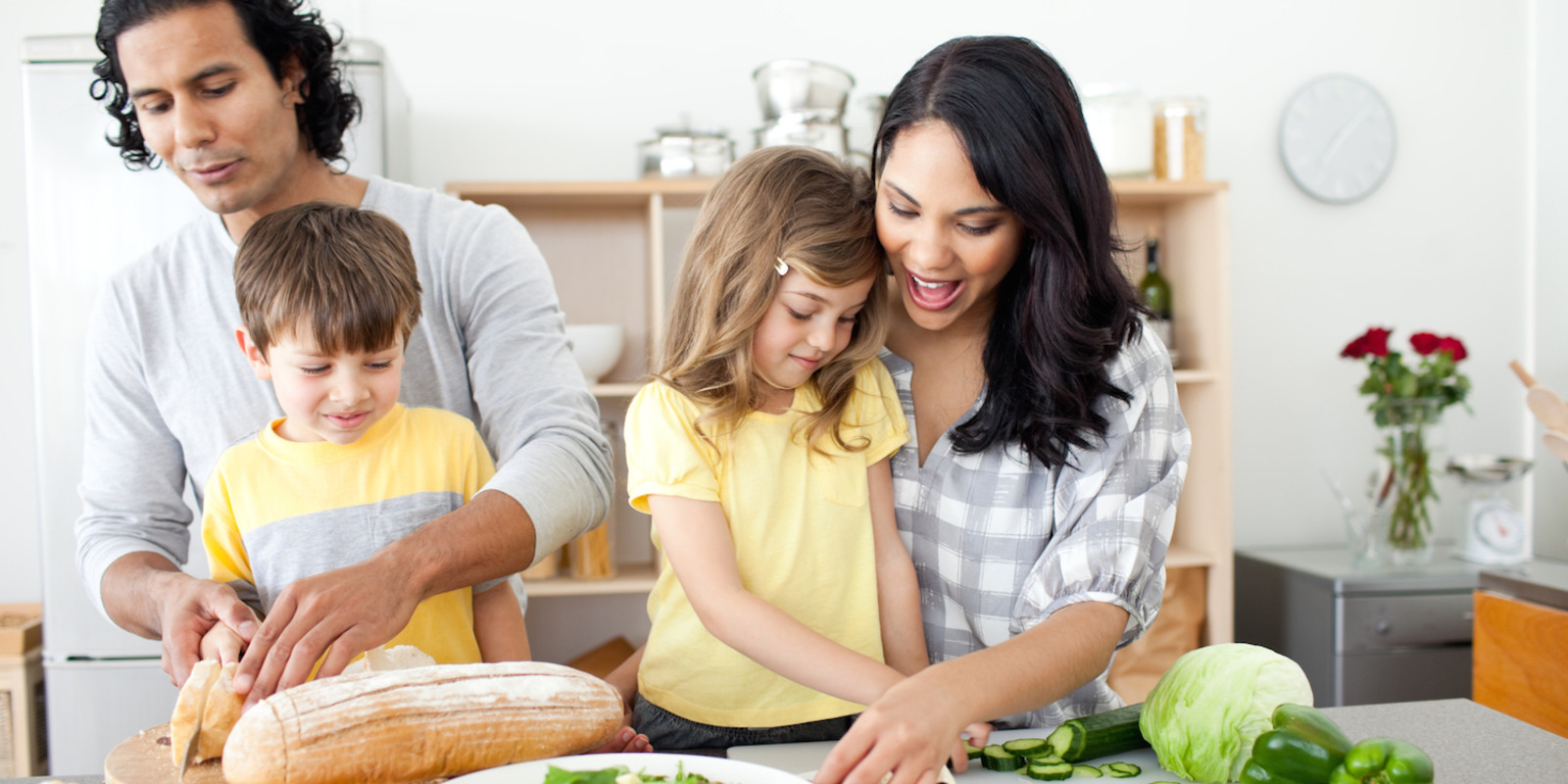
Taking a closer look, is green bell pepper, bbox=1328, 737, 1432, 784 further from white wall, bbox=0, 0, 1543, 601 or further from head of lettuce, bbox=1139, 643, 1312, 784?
white wall, bbox=0, 0, 1543, 601

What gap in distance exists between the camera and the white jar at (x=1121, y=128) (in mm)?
2688

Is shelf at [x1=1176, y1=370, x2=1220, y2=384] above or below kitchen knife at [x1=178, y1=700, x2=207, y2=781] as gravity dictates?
above

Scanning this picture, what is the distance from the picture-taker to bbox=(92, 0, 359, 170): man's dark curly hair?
3.93 ft

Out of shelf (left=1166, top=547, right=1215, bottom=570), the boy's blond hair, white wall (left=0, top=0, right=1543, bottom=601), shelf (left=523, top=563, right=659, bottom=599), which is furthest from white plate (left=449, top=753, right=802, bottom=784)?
white wall (left=0, top=0, right=1543, bottom=601)

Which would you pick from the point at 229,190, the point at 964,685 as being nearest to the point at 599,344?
the point at 229,190

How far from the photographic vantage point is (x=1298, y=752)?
2.72ft

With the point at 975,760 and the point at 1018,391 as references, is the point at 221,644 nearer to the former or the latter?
the point at 975,760

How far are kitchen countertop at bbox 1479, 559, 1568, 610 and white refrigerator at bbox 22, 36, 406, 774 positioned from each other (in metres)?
2.73

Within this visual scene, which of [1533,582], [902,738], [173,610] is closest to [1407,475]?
[1533,582]

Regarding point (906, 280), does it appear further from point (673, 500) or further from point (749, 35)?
point (749, 35)

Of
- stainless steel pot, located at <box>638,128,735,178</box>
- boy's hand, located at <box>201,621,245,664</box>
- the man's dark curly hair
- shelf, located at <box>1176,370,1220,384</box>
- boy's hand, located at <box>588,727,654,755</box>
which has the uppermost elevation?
stainless steel pot, located at <box>638,128,735,178</box>

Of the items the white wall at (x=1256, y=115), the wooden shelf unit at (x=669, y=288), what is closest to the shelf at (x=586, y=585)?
the wooden shelf unit at (x=669, y=288)

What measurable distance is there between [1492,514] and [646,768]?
2747mm

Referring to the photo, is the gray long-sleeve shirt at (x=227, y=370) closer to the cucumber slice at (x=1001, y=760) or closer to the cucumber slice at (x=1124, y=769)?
the cucumber slice at (x=1001, y=760)
